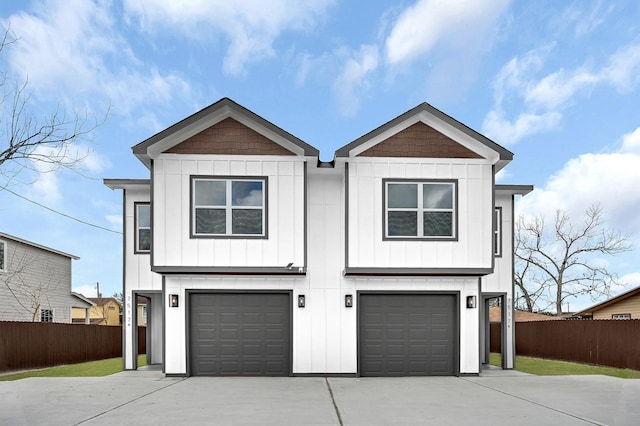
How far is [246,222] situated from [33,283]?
1752 centimetres

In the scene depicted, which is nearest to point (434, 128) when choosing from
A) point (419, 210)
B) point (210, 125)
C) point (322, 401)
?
point (419, 210)

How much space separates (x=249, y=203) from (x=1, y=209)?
199 inches

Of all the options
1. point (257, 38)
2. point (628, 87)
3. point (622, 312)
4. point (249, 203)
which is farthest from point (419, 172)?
point (622, 312)

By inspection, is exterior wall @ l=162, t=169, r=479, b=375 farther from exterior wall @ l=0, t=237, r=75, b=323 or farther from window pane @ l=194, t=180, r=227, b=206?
exterior wall @ l=0, t=237, r=75, b=323

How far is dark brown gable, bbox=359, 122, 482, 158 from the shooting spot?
13.1 m

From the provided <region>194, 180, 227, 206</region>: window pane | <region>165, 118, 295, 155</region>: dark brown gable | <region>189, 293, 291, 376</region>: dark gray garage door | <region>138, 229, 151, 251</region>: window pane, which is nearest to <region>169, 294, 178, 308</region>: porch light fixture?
<region>189, 293, 291, 376</region>: dark gray garage door

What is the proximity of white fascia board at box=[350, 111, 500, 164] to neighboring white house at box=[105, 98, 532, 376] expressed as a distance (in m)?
0.03

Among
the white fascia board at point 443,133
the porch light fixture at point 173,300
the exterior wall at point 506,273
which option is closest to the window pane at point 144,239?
the porch light fixture at point 173,300

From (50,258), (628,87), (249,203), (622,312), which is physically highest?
(628,87)

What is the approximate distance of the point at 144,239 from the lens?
15.5m

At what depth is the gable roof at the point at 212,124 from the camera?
41.1 feet

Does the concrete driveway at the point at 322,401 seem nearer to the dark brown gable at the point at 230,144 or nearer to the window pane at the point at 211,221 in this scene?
the window pane at the point at 211,221

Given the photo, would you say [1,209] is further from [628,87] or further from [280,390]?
[628,87]

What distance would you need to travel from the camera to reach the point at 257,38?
17469mm
